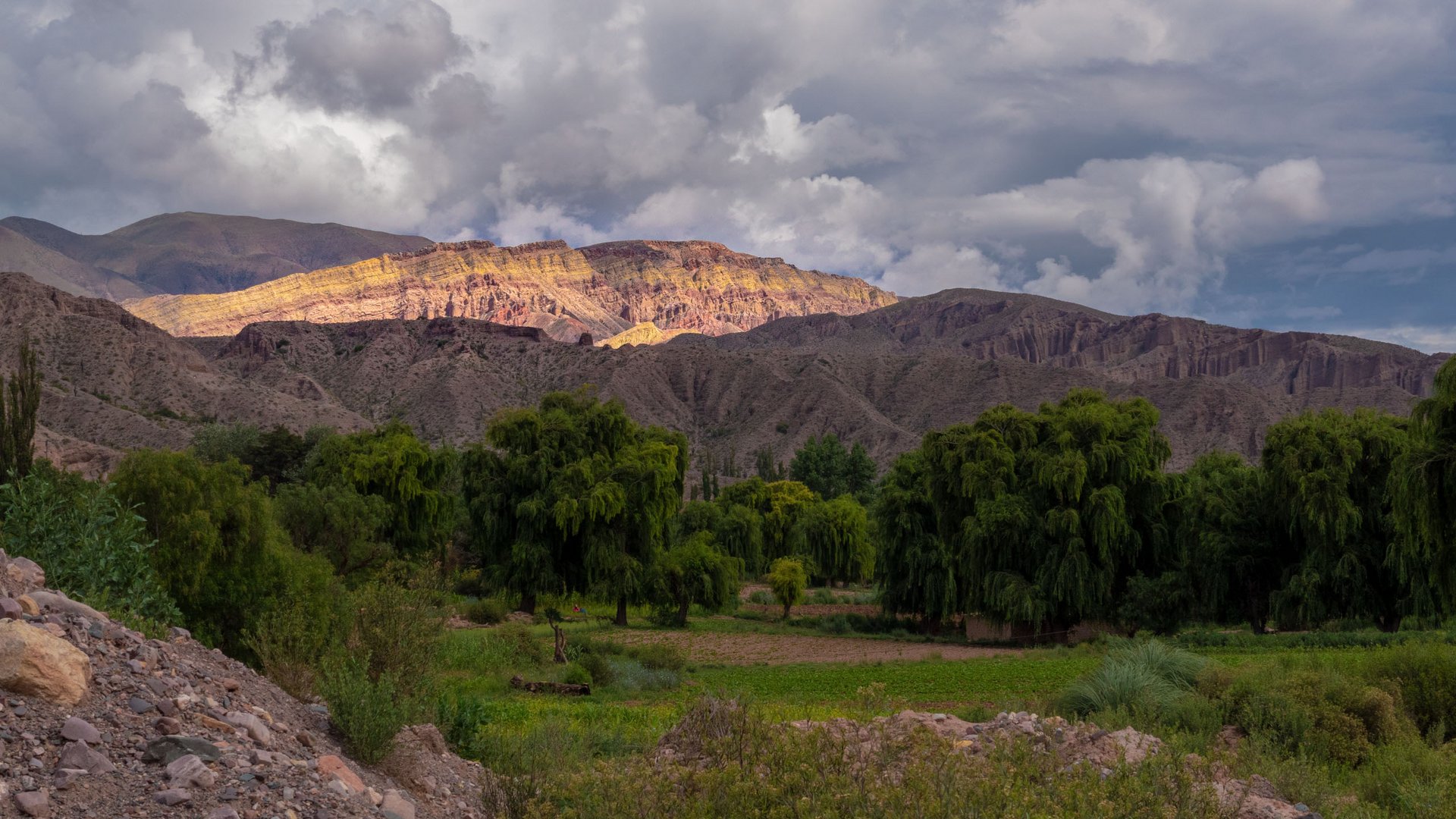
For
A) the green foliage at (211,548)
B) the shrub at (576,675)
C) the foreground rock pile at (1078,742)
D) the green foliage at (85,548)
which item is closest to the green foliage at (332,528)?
the shrub at (576,675)

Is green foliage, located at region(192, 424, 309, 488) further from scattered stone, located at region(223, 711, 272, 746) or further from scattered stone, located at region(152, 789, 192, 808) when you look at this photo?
scattered stone, located at region(152, 789, 192, 808)

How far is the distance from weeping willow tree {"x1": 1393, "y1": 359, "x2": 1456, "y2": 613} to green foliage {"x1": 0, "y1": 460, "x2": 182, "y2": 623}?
65.3 feet

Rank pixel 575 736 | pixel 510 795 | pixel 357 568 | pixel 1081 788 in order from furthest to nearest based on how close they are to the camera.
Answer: pixel 357 568, pixel 575 736, pixel 510 795, pixel 1081 788

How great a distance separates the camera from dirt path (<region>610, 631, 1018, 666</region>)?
31250 mm

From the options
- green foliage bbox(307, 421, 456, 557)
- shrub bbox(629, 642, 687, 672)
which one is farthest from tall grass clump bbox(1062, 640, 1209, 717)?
green foliage bbox(307, 421, 456, 557)

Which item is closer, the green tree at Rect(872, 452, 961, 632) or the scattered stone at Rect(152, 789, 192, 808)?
the scattered stone at Rect(152, 789, 192, 808)

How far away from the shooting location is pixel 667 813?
6.20 meters

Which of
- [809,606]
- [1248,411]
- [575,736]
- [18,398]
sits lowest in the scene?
[809,606]

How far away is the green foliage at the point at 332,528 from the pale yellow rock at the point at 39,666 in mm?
25042

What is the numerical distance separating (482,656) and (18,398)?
47.1ft

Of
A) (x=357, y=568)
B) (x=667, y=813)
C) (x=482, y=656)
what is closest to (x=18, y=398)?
(x=357, y=568)

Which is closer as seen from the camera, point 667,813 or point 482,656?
point 667,813

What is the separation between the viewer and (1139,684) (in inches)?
575

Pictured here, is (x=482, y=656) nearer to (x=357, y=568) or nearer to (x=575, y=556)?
(x=357, y=568)
